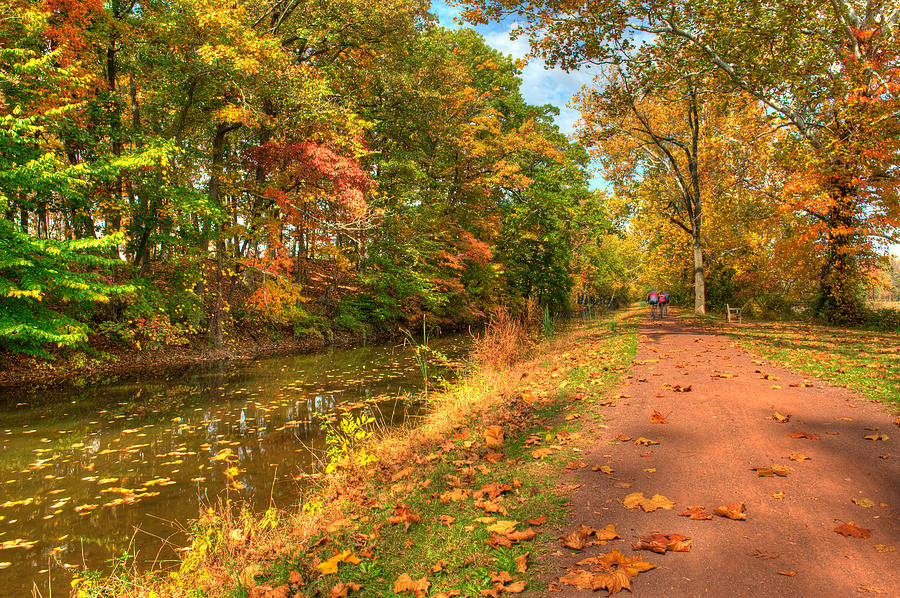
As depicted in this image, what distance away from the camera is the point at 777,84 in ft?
Result: 45.1

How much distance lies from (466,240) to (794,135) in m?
13.7

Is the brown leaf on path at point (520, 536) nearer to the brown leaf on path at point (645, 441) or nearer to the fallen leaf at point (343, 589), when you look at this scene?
the fallen leaf at point (343, 589)

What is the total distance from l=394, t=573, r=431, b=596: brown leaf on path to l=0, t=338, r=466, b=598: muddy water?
2.46 m

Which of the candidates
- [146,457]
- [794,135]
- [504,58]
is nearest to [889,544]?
[146,457]

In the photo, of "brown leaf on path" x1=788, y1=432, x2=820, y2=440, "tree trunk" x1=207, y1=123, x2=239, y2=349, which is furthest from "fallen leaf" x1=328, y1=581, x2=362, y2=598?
"tree trunk" x1=207, y1=123, x2=239, y2=349

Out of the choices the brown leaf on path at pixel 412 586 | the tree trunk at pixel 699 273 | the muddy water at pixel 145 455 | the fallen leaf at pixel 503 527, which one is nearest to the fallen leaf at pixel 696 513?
the fallen leaf at pixel 503 527

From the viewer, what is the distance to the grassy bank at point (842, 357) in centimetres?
651

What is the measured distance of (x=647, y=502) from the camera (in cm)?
349

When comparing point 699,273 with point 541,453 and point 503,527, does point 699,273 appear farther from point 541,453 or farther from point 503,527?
point 503,527

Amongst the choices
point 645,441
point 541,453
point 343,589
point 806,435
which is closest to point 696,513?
point 645,441

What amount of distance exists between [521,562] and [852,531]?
217 centimetres

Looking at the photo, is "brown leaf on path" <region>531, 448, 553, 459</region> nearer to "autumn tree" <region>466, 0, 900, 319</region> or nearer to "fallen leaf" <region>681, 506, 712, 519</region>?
"fallen leaf" <region>681, 506, 712, 519</region>

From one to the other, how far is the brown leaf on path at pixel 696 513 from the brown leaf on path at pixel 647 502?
0.12 metres

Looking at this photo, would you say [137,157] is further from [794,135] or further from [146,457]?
[794,135]
